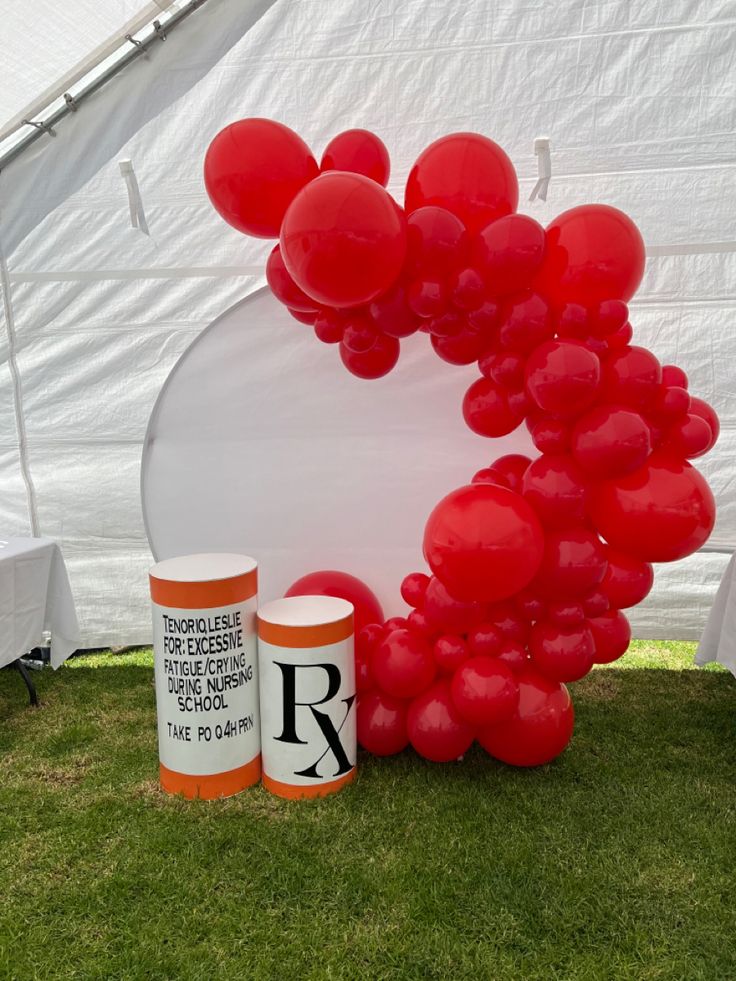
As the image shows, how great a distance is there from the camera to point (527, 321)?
2104mm

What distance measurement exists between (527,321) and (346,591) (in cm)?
118

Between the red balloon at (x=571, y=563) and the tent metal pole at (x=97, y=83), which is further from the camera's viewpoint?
the tent metal pole at (x=97, y=83)

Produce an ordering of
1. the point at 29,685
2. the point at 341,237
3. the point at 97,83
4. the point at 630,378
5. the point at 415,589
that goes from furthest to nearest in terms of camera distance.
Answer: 1. the point at 97,83
2. the point at 29,685
3. the point at 415,589
4. the point at 630,378
5. the point at 341,237

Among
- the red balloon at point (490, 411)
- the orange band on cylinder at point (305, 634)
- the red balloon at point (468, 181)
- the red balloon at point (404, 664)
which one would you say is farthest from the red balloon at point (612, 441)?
the orange band on cylinder at point (305, 634)

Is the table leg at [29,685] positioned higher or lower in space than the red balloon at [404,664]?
lower

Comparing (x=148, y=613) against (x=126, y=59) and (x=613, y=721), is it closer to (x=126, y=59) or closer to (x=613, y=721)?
(x=613, y=721)

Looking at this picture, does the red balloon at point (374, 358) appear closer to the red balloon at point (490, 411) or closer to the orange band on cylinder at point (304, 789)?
the red balloon at point (490, 411)

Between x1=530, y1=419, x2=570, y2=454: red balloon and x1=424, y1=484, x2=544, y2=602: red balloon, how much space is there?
6.7 inches

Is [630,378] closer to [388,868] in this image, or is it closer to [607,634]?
[607,634]

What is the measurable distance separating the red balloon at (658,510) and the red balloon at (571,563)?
7 centimetres

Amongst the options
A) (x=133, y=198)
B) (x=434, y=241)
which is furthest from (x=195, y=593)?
(x=133, y=198)

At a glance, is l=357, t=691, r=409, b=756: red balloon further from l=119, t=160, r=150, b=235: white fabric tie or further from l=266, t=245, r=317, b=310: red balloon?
l=119, t=160, r=150, b=235: white fabric tie

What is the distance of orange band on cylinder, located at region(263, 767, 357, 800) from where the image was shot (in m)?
2.34

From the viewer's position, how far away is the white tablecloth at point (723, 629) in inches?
103
